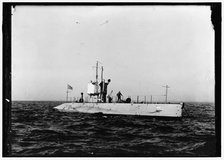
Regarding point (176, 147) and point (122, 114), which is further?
point (122, 114)

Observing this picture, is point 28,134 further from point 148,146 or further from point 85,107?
point 85,107

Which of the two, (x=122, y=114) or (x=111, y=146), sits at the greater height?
(x=111, y=146)

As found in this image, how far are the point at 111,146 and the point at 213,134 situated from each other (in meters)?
2.14

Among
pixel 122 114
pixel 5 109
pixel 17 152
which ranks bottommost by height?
pixel 122 114

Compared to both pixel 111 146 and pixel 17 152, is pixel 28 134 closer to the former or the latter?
pixel 17 152

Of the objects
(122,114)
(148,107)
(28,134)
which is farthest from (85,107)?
(28,134)

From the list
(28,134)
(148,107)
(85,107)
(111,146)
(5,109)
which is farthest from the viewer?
(85,107)

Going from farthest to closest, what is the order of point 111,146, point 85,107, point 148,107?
point 85,107 < point 148,107 < point 111,146

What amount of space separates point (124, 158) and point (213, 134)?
1.96 m

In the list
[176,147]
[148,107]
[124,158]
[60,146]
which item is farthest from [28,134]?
[148,107]

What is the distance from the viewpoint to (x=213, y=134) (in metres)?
5.39

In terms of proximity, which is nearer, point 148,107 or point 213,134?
point 213,134

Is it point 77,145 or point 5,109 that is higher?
point 5,109

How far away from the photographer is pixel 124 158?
496 cm
